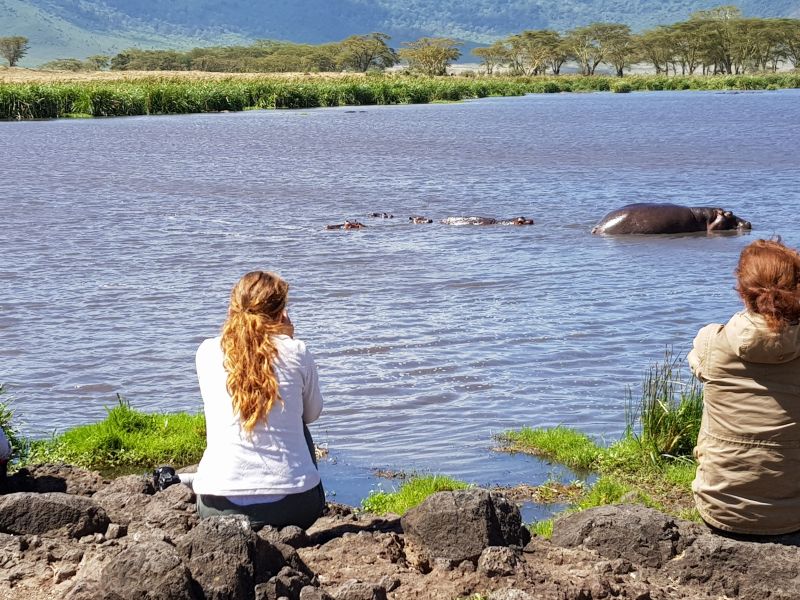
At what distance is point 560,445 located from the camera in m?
7.64

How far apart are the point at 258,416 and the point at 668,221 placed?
13.6 m

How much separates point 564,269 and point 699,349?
30.9 feet

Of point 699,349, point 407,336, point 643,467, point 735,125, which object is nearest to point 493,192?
point 407,336

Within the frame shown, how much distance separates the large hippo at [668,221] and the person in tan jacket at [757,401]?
496 inches

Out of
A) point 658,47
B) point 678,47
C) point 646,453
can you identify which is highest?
point 658,47

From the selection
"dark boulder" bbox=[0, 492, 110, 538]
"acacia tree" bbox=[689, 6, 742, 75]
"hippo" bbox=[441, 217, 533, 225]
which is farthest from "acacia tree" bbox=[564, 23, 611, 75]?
"dark boulder" bbox=[0, 492, 110, 538]

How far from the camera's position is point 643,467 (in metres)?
7.06


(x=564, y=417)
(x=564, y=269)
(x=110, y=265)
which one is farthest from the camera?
(x=110, y=265)

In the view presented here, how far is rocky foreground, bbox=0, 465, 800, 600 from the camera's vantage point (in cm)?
448

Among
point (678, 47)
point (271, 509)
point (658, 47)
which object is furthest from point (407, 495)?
point (658, 47)

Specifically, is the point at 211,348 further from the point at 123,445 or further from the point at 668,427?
the point at 668,427

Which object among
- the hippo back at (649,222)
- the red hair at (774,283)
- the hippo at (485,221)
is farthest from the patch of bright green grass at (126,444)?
the hippo at (485,221)

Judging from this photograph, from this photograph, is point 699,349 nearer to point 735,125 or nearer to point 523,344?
point 523,344

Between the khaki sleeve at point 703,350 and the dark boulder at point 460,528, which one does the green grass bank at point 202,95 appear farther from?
the khaki sleeve at point 703,350
